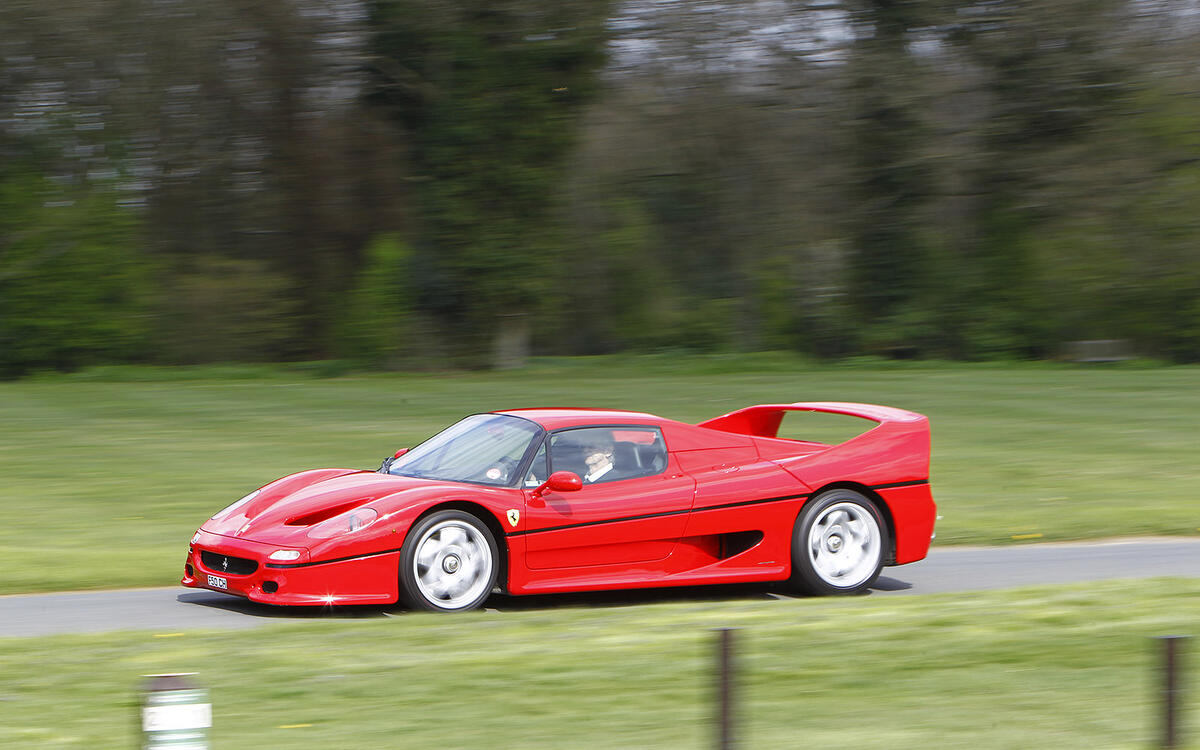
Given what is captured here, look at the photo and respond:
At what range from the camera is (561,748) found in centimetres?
501

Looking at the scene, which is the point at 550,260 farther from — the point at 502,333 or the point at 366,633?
the point at 366,633

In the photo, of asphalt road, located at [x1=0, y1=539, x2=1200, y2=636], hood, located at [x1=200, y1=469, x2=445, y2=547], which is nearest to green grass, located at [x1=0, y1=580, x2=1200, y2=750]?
asphalt road, located at [x1=0, y1=539, x2=1200, y2=636]

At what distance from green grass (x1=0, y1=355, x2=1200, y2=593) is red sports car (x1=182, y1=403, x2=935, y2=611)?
1906 millimetres

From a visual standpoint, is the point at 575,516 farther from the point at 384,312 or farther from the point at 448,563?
the point at 384,312

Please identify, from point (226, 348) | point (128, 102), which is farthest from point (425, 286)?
point (128, 102)

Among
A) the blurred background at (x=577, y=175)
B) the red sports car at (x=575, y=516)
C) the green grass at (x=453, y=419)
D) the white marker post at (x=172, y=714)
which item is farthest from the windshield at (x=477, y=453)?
the blurred background at (x=577, y=175)

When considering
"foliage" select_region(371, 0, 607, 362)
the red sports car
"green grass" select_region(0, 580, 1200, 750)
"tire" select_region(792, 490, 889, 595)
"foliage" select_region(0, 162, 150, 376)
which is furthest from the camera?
"foliage" select_region(371, 0, 607, 362)

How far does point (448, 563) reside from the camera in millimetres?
8016

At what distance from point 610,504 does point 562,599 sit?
74cm

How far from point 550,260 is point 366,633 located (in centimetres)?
2301

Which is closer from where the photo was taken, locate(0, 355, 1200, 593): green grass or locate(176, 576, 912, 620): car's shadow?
locate(176, 576, 912, 620): car's shadow

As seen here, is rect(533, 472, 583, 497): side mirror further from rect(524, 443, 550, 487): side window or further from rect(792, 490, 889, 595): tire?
rect(792, 490, 889, 595): tire

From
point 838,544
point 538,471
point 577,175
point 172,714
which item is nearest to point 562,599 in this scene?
point 538,471

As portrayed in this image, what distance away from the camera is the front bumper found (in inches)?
302
